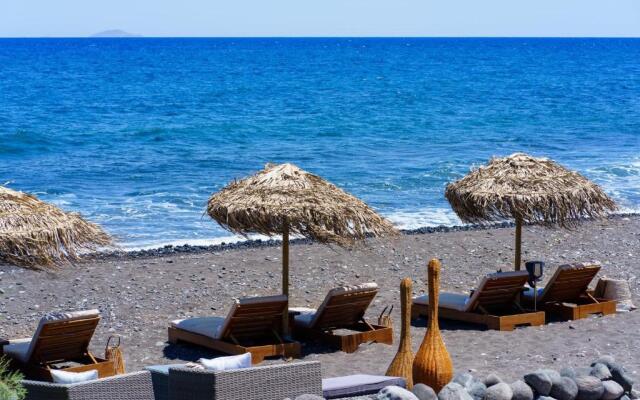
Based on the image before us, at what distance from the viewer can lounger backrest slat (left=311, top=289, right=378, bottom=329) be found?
32.5 ft

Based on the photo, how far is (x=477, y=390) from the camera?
718 centimetres

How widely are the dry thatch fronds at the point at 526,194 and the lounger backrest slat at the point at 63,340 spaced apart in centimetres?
426

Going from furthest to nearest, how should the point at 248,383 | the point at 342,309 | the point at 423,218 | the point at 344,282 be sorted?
1. the point at 423,218
2. the point at 344,282
3. the point at 342,309
4. the point at 248,383

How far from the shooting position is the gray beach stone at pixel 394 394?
664 centimetres

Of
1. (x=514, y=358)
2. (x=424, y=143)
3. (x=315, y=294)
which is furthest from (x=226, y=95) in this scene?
(x=514, y=358)

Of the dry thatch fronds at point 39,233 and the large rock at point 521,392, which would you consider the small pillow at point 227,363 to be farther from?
the dry thatch fronds at point 39,233

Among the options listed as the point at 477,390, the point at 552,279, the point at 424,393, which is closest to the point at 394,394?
the point at 424,393

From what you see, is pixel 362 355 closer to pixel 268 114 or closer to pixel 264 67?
pixel 268 114

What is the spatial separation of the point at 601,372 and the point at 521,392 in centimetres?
80

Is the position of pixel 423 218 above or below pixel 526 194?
below

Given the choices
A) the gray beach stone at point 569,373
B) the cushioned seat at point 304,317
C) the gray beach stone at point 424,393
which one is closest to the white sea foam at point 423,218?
the cushioned seat at point 304,317

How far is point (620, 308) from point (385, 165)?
18212 millimetres

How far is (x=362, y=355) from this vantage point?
388 inches

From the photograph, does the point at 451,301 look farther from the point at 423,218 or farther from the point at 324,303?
the point at 423,218
